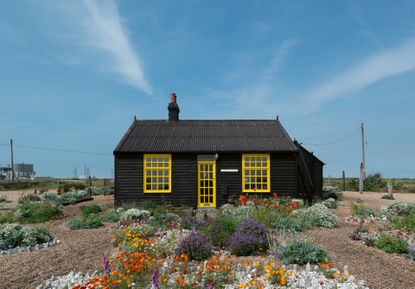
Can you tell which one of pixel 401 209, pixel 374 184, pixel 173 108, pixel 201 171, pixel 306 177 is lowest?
pixel 374 184

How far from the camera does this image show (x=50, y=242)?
297 inches

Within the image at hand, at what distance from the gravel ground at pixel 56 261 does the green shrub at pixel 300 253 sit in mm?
3324

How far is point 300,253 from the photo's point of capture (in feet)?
18.3

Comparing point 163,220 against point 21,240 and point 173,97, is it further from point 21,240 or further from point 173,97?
point 173,97

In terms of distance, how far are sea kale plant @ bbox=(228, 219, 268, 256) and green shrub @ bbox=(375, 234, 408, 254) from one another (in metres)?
2.56

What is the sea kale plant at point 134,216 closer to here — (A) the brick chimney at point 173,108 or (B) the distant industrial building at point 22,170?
(A) the brick chimney at point 173,108

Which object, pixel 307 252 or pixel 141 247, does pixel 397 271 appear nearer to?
pixel 307 252

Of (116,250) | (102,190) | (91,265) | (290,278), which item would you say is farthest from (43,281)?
(102,190)

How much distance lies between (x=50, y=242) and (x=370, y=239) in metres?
7.37

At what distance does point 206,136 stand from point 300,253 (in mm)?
11207

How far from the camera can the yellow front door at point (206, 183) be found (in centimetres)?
1520

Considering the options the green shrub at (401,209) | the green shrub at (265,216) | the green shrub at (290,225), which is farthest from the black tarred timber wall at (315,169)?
the green shrub at (290,225)

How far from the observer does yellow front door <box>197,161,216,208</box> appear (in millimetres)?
15195

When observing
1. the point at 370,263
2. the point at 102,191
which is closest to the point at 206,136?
the point at 370,263
